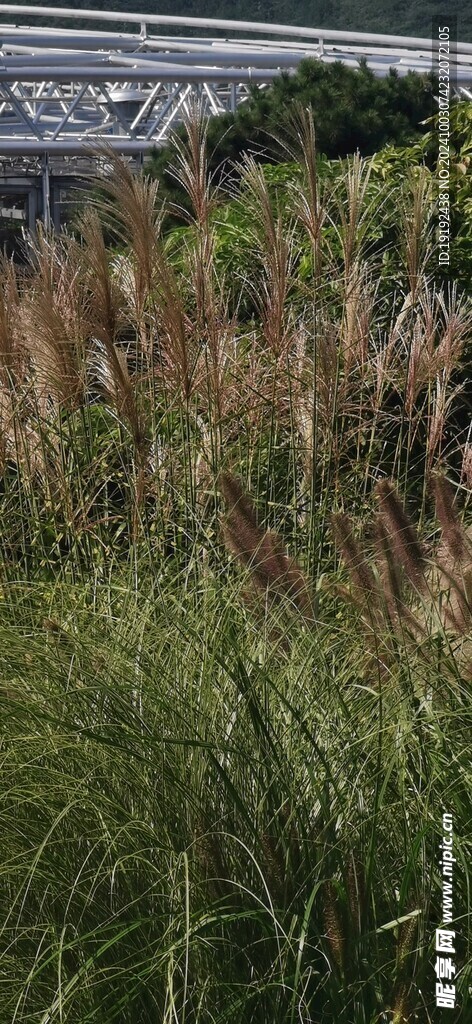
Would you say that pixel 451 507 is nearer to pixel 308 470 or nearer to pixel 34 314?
pixel 308 470

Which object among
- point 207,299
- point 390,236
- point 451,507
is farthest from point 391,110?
point 451,507

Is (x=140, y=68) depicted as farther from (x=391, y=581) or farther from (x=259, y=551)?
(x=391, y=581)

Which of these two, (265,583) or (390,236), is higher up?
(390,236)

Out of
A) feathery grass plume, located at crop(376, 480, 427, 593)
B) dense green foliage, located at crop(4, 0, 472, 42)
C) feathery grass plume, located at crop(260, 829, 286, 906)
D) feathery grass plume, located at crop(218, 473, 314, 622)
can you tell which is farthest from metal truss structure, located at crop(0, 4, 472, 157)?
feathery grass plume, located at crop(260, 829, 286, 906)

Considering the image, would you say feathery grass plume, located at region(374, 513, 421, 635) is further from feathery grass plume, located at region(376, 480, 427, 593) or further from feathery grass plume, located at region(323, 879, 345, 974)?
feathery grass plume, located at region(323, 879, 345, 974)

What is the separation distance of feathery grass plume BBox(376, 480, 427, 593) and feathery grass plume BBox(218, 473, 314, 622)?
245 millimetres

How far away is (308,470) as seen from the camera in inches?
161

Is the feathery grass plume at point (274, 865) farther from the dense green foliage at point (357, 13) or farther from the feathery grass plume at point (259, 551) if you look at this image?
the dense green foliage at point (357, 13)

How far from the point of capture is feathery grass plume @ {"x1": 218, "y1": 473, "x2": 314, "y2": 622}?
2.99m

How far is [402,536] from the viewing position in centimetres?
298

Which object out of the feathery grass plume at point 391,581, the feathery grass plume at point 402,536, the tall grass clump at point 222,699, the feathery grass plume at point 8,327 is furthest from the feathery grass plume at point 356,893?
the feathery grass plume at point 8,327

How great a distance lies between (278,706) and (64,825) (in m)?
0.49

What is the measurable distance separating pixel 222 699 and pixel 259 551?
2.05ft

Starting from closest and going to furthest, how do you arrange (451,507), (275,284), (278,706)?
(278,706)
(451,507)
(275,284)
